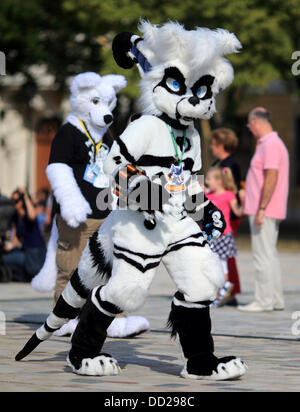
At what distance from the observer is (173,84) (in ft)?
21.9

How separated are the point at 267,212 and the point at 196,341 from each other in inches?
172

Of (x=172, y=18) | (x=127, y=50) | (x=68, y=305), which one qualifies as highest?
(x=172, y=18)

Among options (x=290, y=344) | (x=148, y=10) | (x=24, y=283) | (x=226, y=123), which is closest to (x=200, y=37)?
(x=290, y=344)

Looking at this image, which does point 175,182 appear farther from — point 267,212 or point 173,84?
point 267,212

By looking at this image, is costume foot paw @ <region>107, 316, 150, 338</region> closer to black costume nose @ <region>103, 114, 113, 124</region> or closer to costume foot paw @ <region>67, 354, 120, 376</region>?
black costume nose @ <region>103, 114, 113, 124</region>

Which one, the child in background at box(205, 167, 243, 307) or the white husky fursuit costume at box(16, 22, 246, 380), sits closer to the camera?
the white husky fursuit costume at box(16, 22, 246, 380)

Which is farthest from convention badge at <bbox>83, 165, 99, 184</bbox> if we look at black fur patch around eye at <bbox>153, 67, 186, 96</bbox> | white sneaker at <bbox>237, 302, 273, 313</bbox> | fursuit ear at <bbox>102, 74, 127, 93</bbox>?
white sneaker at <bbox>237, 302, 273, 313</bbox>

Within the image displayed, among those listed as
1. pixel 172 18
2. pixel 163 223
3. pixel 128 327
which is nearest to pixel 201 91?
pixel 163 223

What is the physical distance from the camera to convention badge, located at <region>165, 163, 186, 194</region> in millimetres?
6578

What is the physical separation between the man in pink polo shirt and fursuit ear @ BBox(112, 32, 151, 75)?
3.86 m

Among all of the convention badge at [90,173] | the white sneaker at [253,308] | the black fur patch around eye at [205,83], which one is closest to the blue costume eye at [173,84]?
the black fur patch around eye at [205,83]

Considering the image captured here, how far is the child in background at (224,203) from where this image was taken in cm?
1112

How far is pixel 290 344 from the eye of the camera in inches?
319

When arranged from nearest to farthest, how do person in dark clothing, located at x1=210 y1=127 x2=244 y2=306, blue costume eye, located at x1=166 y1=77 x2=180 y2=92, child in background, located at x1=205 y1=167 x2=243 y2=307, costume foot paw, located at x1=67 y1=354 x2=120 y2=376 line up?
costume foot paw, located at x1=67 y1=354 x2=120 y2=376 < blue costume eye, located at x1=166 y1=77 x2=180 y2=92 < child in background, located at x1=205 y1=167 x2=243 y2=307 < person in dark clothing, located at x1=210 y1=127 x2=244 y2=306
